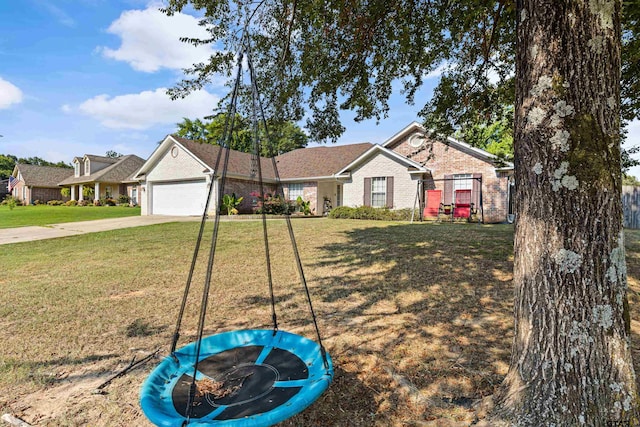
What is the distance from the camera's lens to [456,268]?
5.55m

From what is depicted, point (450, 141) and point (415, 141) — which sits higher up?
point (415, 141)

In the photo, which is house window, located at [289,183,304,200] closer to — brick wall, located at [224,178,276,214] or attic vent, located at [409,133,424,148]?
brick wall, located at [224,178,276,214]

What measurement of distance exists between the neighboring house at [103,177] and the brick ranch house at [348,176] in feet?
34.3

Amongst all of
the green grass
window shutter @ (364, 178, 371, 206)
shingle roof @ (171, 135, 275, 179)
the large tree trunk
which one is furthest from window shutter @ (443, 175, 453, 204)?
the green grass

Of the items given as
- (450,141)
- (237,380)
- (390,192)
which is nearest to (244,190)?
(390,192)

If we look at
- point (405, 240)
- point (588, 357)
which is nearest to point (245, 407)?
point (588, 357)

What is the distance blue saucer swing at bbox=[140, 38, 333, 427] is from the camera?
6.07 ft

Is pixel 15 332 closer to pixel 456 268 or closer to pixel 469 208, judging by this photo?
pixel 456 268

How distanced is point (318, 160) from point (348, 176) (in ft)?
13.0

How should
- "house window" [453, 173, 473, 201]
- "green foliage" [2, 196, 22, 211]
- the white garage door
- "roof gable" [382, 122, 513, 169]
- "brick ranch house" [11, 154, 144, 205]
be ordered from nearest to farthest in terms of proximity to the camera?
"roof gable" [382, 122, 513, 169], "house window" [453, 173, 473, 201], the white garage door, "green foliage" [2, 196, 22, 211], "brick ranch house" [11, 154, 144, 205]

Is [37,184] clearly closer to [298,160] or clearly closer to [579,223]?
[298,160]

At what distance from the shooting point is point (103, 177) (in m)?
27.7

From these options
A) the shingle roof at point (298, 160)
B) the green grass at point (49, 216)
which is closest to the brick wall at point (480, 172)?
the shingle roof at point (298, 160)

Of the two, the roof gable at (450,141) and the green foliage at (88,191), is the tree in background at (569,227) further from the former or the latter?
the green foliage at (88,191)
